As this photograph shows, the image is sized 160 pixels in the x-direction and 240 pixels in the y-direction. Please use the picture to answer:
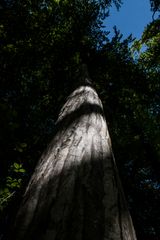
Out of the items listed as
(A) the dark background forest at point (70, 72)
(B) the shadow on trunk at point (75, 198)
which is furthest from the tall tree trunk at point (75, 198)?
(A) the dark background forest at point (70, 72)

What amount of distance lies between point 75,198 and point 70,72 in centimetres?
811

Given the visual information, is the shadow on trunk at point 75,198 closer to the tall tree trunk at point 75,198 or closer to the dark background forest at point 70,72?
the tall tree trunk at point 75,198

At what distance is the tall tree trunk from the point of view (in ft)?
2.94

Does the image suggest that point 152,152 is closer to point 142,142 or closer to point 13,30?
point 142,142

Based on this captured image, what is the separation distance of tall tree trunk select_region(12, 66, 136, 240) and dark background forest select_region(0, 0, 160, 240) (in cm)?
606

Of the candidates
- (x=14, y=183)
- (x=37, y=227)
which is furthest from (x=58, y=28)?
(x=37, y=227)

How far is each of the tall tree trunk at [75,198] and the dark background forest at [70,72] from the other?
606 centimetres

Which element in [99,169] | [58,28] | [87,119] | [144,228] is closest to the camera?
[99,169]

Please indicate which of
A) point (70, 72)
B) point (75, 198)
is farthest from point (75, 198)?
point (70, 72)

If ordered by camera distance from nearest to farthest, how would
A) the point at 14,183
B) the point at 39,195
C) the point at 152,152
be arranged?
1. the point at 39,195
2. the point at 14,183
3. the point at 152,152

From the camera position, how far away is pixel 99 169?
1334 millimetres

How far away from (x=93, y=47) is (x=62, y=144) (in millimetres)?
8174

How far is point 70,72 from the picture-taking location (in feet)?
29.1

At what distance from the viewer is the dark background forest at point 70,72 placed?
805cm
